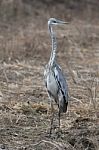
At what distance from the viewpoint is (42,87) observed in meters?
9.07

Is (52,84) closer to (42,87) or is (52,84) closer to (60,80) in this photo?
(60,80)

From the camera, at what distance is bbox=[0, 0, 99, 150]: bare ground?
6375 mm

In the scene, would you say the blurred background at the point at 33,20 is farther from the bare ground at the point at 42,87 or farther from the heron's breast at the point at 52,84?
the heron's breast at the point at 52,84

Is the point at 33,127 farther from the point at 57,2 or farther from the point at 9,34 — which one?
the point at 57,2

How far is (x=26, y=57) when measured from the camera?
1125 centimetres

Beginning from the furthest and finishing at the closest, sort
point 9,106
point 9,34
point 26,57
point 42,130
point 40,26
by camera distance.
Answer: point 40,26 < point 9,34 < point 26,57 < point 9,106 < point 42,130

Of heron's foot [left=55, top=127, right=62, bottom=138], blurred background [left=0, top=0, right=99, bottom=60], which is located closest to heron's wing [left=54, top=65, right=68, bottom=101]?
heron's foot [left=55, top=127, right=62, bottom=138]

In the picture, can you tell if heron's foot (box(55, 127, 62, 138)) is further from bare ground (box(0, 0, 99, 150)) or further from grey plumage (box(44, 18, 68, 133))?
grey plumage (box(44, 18, 68, 133))

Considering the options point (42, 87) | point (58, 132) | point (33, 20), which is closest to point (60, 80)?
point (58, 132)

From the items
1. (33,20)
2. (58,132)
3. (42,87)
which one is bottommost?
(33,20)

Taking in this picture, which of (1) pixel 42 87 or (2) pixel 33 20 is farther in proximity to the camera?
(2) pixel 33 20

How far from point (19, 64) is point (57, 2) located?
7.17m

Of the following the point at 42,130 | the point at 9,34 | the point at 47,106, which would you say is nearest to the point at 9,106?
the point at 47,106

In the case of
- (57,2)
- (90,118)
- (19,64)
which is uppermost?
(90,118)
